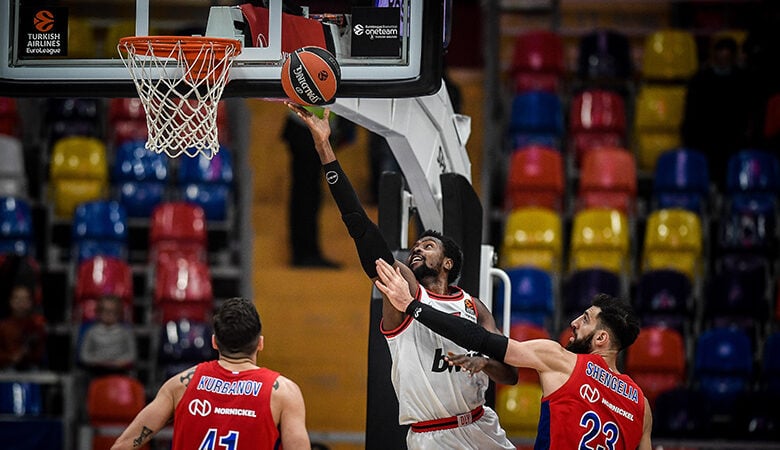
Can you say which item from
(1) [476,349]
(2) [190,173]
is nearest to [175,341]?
(2) [190,173]

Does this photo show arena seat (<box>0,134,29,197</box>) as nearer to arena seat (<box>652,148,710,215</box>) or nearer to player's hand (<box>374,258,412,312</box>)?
arena seat (<box>652,148,710,215</box>)

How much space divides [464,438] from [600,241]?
5860mm

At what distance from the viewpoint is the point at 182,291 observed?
446 inches

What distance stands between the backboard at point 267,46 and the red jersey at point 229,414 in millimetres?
1264

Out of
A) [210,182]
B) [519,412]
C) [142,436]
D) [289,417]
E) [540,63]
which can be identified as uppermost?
[540,63]

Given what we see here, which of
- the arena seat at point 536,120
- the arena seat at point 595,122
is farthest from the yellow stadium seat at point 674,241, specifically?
the arena seat at point 536,120

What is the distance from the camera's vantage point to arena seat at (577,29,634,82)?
1333 cm

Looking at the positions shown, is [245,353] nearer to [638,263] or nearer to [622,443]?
[622,443]

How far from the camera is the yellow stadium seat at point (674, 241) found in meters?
11.9

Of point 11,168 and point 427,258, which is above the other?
point 11,168

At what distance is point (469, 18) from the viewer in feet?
50.6

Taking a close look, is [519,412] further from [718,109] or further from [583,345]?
[583,345]

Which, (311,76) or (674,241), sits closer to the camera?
(311,76)

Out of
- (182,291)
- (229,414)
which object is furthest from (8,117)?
(229,414)
